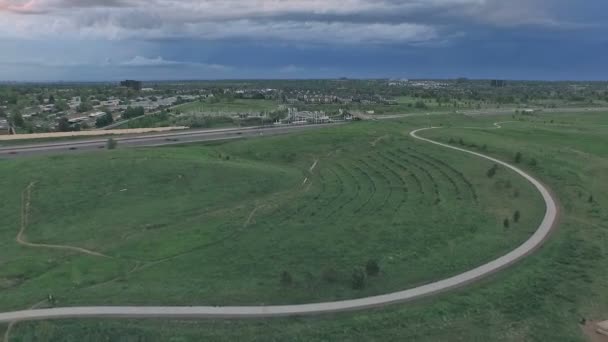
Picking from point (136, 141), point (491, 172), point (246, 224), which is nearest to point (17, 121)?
point (136, 141)

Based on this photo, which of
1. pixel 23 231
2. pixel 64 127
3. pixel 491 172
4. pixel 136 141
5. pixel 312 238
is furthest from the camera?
pixel 64 127

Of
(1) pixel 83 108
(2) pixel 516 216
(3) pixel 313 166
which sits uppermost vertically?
(1) pixel 83 108

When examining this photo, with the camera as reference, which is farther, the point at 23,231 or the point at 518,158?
the point at 518,158

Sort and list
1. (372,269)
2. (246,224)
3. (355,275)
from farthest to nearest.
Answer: (246,224)
(372,269)
(355,275)

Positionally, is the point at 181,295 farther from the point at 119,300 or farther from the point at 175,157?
the point at 175,157

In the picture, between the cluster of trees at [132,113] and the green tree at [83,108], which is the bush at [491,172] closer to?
the cluster of trees at [132,113]

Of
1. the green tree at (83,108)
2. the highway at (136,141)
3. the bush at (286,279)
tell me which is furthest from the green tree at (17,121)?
the bush at (286,279)

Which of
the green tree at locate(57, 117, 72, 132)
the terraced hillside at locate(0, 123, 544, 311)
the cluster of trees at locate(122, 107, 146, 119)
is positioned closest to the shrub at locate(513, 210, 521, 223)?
the terraced hillside at locate(0, 123, 544, 311)

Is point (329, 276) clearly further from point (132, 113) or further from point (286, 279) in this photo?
point (132, 113)
